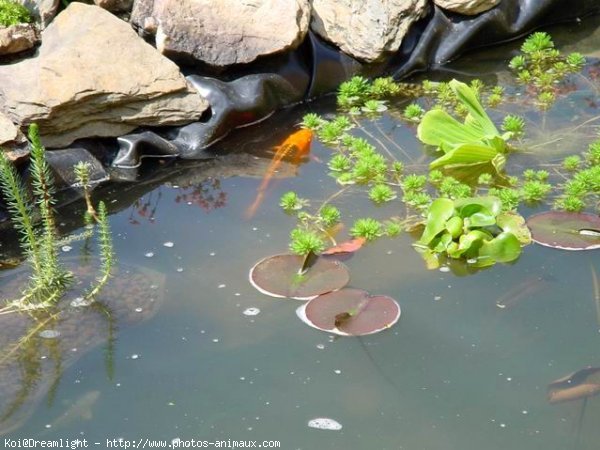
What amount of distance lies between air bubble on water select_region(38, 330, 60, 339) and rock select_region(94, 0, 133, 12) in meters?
2.29

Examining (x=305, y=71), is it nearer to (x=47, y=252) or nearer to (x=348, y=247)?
(x=348, y=247)

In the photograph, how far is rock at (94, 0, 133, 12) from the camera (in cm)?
483

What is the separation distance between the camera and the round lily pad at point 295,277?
3.33 metres

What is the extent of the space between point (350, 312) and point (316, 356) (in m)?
0.24

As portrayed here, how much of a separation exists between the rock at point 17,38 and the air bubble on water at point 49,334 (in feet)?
6.27

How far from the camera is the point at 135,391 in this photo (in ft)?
9.64

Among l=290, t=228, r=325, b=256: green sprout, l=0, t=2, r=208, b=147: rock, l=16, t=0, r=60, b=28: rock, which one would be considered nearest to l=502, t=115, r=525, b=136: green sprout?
l=290, t=228, r=325, b=256: green sprout

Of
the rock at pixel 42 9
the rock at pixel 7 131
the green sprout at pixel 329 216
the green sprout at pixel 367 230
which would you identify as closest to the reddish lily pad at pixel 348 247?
the green sprout at pixel 367 230

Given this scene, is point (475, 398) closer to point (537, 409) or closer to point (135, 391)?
point (537, 409)

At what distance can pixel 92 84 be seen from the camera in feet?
14.0

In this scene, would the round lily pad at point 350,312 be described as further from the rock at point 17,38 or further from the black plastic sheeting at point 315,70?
the rock at point 17,38

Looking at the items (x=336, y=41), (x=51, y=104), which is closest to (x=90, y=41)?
(x=51, y=104)

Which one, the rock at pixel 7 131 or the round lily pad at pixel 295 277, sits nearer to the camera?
the round lily pad at pixel 295 277

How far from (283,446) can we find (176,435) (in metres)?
0.34
